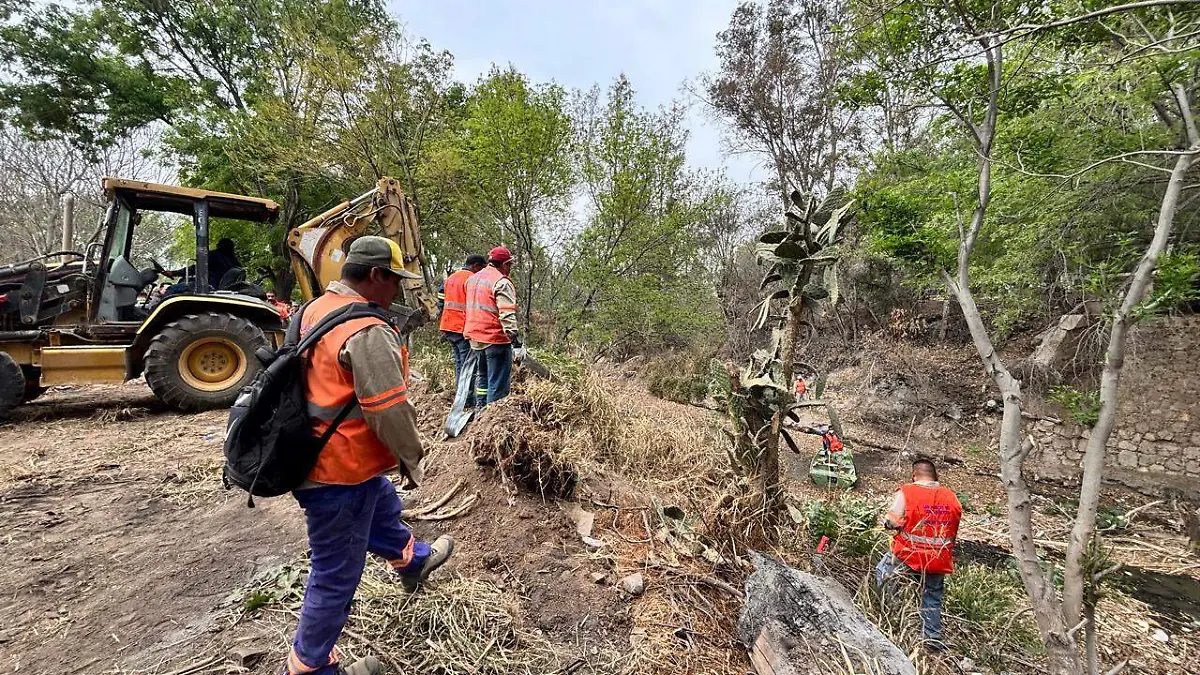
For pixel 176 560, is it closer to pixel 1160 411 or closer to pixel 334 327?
pixel 334 327

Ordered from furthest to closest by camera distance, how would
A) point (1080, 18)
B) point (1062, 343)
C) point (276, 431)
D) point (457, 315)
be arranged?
point (1062, 343), point (457, 315), point (1080, 18), point (276, 431)

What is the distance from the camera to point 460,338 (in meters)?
4.55

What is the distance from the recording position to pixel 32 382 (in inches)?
220

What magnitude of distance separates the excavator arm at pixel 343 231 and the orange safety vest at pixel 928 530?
5259 millimetres

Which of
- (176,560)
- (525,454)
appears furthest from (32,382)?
(525,454)

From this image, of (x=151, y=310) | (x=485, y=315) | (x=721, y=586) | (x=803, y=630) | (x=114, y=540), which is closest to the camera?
(x=803, y=630)

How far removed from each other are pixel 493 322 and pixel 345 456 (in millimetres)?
2349

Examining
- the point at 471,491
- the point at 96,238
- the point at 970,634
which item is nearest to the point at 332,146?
the point at 96,238

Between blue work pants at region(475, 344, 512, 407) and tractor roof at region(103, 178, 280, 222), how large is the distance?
390 cm

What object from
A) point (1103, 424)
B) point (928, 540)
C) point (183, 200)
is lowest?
point (928, 540)

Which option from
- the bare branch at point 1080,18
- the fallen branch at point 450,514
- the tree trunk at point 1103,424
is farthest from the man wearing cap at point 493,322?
the tree trunk at point 1103,424

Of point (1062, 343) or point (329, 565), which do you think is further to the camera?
point (1062, 343)

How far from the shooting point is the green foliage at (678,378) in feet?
40.3

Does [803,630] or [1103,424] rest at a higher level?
[1103,424]
